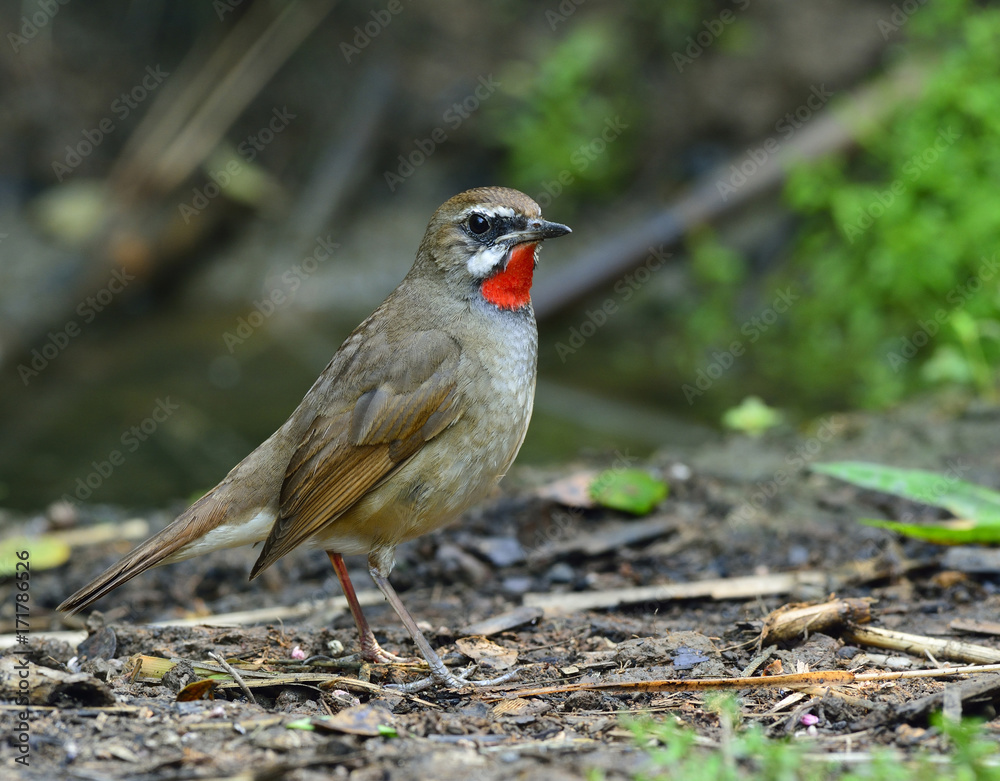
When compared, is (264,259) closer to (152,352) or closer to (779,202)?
(152,352)

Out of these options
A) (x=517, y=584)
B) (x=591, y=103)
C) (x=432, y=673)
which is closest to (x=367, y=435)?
(x=432, y=673)

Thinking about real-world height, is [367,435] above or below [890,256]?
below

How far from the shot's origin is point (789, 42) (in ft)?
41.9

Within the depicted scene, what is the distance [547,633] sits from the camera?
516cm

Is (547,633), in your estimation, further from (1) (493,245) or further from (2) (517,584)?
(1) (493,245)

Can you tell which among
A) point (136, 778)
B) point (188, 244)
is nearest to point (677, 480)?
point (136, 778)

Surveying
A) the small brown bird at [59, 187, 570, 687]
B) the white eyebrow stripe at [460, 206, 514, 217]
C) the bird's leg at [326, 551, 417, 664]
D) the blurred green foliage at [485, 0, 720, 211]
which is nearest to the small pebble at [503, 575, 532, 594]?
the bird's leg at [326, 551, 417, 664]

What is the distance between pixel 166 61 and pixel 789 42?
8258mm

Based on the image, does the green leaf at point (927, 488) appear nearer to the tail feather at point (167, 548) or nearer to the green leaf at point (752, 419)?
the green leaf at point (752, 419)

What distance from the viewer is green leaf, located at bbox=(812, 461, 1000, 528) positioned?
5.87 m

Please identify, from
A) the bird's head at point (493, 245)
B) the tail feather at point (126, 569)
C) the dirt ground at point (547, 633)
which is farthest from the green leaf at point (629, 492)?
the tail feather at point (126, 569)

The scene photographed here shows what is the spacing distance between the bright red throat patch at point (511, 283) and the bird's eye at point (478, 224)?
176mm

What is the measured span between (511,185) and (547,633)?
356 inches

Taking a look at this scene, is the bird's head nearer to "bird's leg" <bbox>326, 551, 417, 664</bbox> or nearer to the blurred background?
"bird's leg" <bbox>326, 551, 417, 664</bbox>
